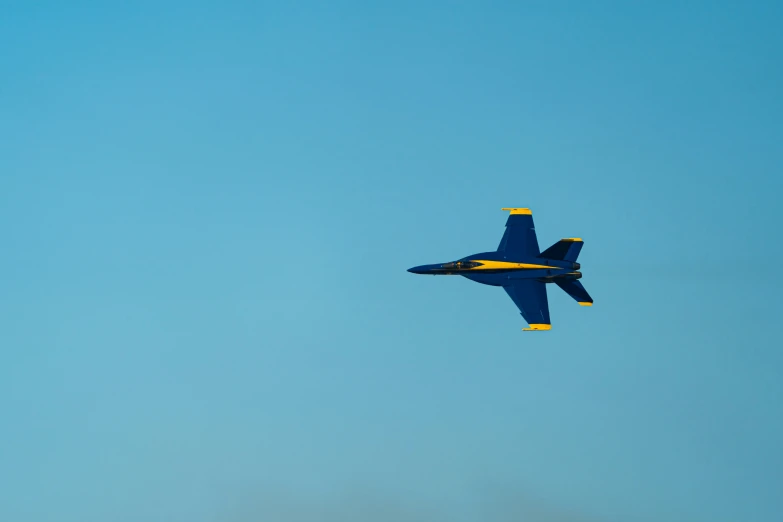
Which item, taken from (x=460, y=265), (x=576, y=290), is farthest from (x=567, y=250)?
(x=460, y=265)

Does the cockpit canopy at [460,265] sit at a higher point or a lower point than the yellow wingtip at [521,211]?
lower

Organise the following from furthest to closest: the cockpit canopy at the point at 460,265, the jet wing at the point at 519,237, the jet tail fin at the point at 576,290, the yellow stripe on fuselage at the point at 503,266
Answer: the cockpit canopy at the point at 460,265, the jet wing at the point at 519,237, the yellow stripe on fuselage at the point at 503,266, the jet tail fin at the point at 576,290

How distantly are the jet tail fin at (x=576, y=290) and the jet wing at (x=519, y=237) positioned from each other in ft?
17.6

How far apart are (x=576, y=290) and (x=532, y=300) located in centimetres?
565

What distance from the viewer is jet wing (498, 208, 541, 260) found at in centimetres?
11750

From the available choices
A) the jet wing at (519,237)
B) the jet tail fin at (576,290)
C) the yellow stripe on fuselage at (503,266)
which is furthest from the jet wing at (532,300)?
the jet wing at (519,237)

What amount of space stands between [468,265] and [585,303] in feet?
51.4

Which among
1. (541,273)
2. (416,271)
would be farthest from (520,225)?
(416,271)

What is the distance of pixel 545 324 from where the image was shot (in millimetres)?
114250

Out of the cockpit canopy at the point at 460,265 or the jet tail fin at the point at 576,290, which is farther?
the cockpit canopy at the point at 460,265

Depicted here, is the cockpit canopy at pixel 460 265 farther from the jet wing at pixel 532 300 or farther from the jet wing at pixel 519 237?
the jet wing at pixel 532 300

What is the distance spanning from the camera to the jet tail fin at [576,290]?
375ft

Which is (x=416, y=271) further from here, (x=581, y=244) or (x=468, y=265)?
(x=581, y=244)

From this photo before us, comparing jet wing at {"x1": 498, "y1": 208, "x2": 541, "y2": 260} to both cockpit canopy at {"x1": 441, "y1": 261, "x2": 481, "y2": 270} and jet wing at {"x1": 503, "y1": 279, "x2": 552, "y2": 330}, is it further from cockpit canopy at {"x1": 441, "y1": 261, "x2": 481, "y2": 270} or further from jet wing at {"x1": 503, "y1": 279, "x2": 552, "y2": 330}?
cockpit canopy at {"x1": 441, "y1": 261, "x2": 481, "y2": 270}
